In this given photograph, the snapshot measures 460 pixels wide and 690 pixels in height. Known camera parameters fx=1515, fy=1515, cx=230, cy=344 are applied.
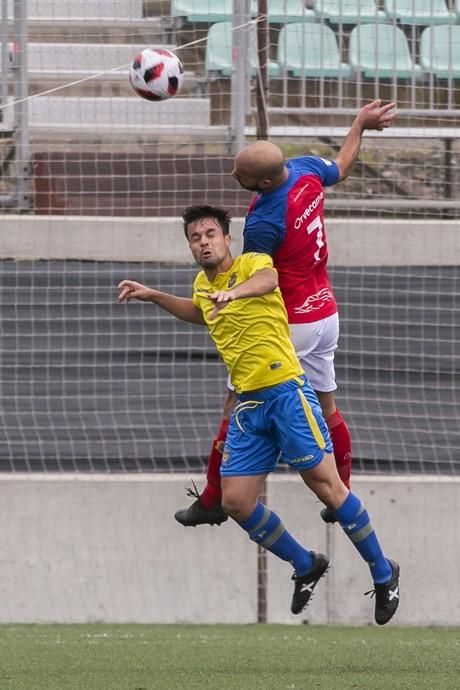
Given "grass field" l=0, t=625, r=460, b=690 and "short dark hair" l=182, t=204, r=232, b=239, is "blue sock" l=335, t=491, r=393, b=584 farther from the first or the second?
"short dark hair" l=182, t=204, r=232, b=239

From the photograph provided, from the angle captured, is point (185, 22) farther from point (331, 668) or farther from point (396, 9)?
point (331, 668)

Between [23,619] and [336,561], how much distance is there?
6.53 feet

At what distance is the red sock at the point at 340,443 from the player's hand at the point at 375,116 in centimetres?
137

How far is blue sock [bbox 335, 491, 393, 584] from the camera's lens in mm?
6621

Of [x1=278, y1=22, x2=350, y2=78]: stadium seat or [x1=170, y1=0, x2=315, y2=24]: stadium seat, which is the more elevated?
[x1=170, y1=0, x2=315, y2=24]: stadium seat

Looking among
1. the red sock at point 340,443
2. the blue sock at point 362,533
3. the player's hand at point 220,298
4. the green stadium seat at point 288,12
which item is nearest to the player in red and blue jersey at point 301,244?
the red sock at point 340,443

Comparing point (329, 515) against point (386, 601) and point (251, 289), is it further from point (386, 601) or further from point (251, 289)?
point (251, 289)

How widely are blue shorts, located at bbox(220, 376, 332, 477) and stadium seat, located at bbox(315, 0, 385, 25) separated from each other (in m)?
3.35

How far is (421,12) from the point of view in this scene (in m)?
9.24

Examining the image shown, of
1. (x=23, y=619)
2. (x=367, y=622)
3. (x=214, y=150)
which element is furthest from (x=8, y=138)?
(x=367, y=622)

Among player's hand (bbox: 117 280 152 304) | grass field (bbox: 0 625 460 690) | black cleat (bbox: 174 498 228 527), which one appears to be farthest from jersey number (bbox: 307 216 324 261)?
grass field (bbox: 0 625 460 690)

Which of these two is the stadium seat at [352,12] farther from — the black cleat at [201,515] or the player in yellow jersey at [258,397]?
the black cleat at [201,515]

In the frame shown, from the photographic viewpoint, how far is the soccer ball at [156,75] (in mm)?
7223

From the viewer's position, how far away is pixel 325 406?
713 cm
